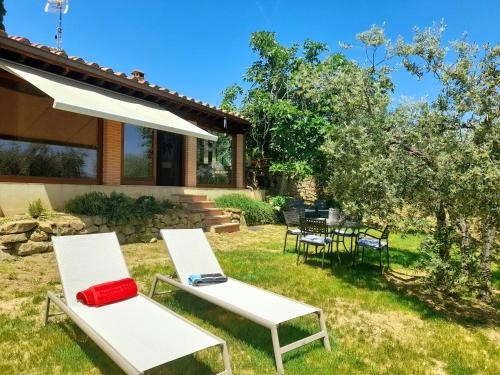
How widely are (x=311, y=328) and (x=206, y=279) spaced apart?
202cm

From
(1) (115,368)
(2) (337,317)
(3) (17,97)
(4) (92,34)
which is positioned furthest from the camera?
(4) (92,34)

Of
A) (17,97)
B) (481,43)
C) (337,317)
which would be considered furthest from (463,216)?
(17,97)

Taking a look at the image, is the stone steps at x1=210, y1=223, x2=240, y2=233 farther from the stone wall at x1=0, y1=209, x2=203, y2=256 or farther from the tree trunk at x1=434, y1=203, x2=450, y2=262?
the tree trunk at x1=434, y1=203, x2=450, y2=262

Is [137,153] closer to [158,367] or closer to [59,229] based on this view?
[59,229]

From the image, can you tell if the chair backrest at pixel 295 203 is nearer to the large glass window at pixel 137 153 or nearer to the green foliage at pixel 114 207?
the large glass window at pixel 137 153

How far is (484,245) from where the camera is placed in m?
7.18

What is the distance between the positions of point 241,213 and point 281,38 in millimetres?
12322

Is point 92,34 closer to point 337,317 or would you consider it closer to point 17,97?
point 17,97

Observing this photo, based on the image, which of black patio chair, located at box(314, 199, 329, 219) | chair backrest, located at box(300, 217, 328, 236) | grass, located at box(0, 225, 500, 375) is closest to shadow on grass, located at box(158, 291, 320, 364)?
grass, located at box(0, 225, 500, 375)

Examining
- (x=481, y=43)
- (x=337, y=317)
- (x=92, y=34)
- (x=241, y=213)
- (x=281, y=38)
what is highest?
(x=92, y=34)

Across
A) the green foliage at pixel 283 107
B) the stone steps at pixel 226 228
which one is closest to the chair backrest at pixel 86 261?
the stone steps at pixel 226 228

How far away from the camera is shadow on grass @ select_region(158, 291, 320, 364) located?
5.45 metres

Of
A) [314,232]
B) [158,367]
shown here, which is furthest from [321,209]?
[158,367]

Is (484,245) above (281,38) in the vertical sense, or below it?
below
